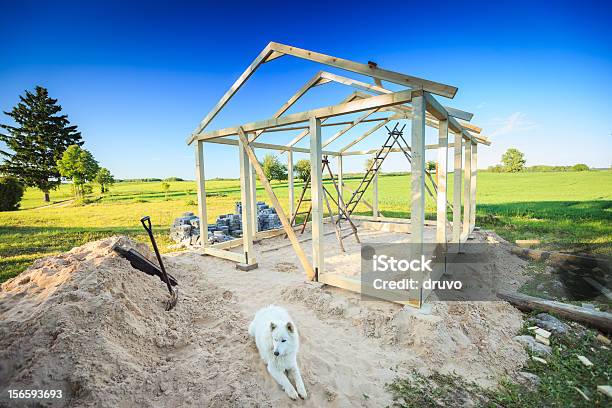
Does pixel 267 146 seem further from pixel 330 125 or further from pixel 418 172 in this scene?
pixel 418 172

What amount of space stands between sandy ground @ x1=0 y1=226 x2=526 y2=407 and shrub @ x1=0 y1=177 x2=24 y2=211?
14.2m

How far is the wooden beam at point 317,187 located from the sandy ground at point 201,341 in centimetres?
69

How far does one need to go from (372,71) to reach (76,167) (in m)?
30.9

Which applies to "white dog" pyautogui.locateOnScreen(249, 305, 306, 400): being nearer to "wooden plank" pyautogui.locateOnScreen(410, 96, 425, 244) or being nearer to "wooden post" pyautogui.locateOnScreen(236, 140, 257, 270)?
"wooden plank" pyautogui.locateOnScreen(410, 96, 425, 244)

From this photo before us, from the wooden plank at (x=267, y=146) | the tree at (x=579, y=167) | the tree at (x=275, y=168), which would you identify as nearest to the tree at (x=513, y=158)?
the tree at (x=579, y=167)

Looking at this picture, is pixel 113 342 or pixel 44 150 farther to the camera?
pixel 44 150

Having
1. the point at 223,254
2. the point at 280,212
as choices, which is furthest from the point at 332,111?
the point at 223,254

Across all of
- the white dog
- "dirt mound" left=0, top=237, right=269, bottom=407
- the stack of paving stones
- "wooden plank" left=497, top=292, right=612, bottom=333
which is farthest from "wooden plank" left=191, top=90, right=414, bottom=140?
the stack of paving stones

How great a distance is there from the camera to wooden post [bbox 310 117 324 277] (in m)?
4.49

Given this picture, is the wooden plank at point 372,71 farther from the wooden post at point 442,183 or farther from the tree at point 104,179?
the tree at point 104,179

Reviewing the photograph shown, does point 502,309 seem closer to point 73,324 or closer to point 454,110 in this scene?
point 454,110

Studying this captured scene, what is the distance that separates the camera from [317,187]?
15.0 ft

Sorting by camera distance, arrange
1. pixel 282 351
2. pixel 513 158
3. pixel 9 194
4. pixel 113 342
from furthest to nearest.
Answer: pixel 513 158
pixel 9 194
pixel 113 342
pixel 282 351

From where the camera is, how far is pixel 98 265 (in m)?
3.43
